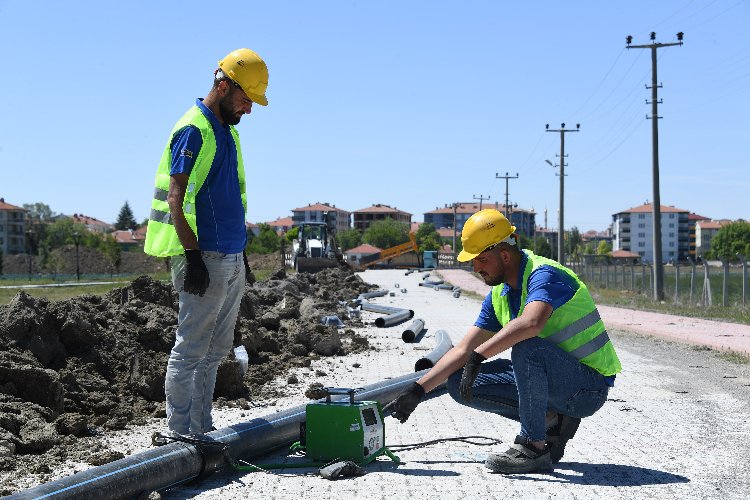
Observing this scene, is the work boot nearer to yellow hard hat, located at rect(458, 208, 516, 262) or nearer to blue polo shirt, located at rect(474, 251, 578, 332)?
blue polo shirt, located at rect(474, 251, 578, 332)

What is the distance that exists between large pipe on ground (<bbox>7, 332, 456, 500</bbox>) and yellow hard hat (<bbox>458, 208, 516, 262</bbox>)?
1.66 metres

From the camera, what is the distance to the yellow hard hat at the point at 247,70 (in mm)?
5633

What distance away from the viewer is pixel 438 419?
7195 millimetres

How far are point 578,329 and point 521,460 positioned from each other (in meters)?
0.82

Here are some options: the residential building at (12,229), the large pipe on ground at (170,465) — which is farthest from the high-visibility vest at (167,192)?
the residential building at (12,229)

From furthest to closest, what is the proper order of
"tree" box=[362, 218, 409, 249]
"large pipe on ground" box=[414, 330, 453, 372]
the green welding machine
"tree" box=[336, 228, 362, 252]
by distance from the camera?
"tree" box=[336, 228, 362, 252] → "tree" box=[362, 218, 409, 249] → "large pipe on ground" box=[414, 330, 453, 372] → the green welding machine

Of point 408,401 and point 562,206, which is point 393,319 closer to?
point 408,401

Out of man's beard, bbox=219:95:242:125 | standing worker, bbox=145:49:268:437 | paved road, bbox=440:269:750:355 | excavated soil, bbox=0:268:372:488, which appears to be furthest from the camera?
paved road, bbox=440:269:750:355

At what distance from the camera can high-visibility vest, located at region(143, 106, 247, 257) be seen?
219 inches

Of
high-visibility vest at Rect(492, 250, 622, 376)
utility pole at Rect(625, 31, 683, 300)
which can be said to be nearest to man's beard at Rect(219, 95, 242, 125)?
high-visibility vest at Rect(492, 250, 622, 376)

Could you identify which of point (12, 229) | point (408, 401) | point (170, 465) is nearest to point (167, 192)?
point (170, 465)

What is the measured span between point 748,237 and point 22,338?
574 feet

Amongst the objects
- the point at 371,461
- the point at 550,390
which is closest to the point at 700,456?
the point at 550,390

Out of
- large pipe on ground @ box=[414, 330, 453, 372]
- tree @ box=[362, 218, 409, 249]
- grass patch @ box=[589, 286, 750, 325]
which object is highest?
tree @ box=[362, 218, 409, 249]
